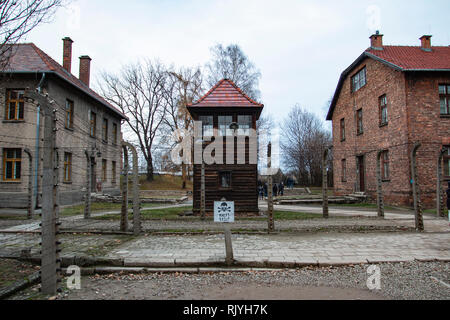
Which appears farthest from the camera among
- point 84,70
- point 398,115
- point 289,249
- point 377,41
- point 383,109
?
point 84,70

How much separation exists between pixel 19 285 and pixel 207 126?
11.6m

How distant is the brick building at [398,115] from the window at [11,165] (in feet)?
59.7

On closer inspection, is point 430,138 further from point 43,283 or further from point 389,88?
point 43,283

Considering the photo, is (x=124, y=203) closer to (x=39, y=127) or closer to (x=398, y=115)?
(x=39, y=127)

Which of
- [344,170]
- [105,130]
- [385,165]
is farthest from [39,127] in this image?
[344,170]

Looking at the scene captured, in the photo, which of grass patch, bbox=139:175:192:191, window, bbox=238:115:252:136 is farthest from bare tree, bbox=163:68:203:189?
window, bbox=238:115:252:136

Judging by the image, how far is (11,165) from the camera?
18.6 meters

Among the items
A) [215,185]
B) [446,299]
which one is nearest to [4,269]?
[446,299]

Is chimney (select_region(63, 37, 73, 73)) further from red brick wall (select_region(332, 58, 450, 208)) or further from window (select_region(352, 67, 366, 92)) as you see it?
window (select_region(352, 67, 366, 92))

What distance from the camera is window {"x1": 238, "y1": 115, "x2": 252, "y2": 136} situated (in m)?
15.6

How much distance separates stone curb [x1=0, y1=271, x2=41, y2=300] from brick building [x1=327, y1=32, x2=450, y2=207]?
15637 millimetres

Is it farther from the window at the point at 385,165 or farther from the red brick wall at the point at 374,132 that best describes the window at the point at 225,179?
the window at the point at 385,165

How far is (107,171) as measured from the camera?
2844 cm

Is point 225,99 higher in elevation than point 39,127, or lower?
higher
